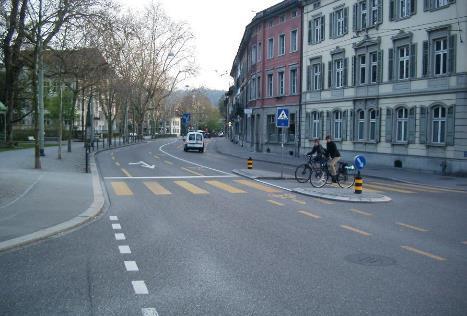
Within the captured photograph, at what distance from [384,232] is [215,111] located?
16942 cm

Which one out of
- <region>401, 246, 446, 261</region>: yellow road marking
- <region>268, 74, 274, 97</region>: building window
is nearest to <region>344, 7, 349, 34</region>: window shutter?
<region>268, 74, 274, 97</region>: building window

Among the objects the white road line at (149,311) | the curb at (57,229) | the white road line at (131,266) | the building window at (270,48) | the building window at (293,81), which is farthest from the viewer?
the building window at (270,48)

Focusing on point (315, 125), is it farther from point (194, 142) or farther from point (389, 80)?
point (194, 142)

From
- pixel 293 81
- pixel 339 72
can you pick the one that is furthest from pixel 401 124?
pixel 293 81

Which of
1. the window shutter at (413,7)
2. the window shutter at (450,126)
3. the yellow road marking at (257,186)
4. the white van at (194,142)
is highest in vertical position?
the window shutter at (413,7)

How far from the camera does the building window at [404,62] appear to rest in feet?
102

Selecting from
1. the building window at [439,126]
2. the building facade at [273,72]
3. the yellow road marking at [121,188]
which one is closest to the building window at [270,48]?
the building facade at [273,72]

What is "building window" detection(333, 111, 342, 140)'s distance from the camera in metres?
37.7

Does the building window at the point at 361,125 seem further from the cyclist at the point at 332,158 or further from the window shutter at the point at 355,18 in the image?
the cyclist at the point at 332,158

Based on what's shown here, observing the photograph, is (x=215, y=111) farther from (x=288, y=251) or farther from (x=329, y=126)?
(x=288, y=251)

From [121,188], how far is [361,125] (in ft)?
69.1

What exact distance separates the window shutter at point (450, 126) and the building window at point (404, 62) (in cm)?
420

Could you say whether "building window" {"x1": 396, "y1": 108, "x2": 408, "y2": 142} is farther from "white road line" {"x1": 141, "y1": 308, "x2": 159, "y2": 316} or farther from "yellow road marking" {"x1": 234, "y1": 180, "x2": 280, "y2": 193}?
"white road line" {"x1": 141, "y1": 308, "x2": 159, "y2": 316}

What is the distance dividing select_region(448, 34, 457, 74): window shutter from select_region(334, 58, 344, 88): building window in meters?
10.3
